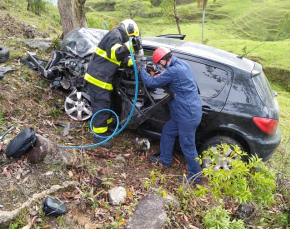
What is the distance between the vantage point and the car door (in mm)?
3723

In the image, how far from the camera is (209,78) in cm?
381

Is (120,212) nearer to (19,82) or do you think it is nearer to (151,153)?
(151,153)

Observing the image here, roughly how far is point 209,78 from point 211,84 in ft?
0.32

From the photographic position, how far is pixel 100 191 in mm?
2910

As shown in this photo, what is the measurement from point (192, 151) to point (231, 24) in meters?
44.6

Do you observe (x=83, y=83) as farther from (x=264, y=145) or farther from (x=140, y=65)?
(x=264, y=145)

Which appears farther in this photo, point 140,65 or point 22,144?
point 140,65

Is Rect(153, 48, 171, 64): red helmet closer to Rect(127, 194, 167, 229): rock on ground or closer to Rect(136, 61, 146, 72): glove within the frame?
Rect(136, 61, 146, 72): glove

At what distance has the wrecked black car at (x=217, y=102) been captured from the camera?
3.64m

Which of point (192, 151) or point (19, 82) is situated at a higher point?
point (19, 82)

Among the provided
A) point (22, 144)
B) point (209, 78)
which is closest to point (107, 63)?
point (209, 78)

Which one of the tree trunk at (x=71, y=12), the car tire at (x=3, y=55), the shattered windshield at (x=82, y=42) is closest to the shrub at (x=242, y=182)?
the shattered windshield at (x=82, y=42)

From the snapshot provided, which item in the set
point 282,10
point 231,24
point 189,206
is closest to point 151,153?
point 189,206

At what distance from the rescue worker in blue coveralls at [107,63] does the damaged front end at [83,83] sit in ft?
0.79
